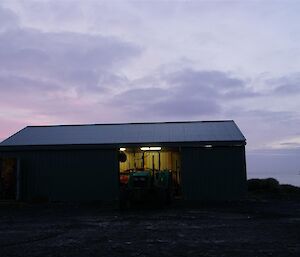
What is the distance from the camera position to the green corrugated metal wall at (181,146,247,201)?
93.4 feet

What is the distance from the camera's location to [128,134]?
31812 millimetres

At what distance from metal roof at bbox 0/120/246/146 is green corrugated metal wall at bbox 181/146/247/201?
0.78 meters

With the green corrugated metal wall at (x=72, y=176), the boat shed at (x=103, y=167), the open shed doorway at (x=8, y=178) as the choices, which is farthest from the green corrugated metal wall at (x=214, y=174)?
the open shed doorway at (x=8, y=178)

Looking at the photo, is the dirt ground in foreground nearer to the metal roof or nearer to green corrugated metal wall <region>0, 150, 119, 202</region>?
green corrugated metal wall <region>0, 150, 119, 202</region>

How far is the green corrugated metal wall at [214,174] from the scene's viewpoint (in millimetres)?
28469

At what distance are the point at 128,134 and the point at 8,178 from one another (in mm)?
7655

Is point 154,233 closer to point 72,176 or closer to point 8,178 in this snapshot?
point 72,176

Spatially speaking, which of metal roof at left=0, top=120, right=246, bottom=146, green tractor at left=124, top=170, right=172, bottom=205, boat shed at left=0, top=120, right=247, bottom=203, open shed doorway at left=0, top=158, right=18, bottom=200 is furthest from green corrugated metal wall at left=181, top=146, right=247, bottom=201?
open shed doorway at left=0, top=158, right=18, bottom=200

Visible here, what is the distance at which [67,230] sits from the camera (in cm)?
1529

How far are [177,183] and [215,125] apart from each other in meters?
4.94

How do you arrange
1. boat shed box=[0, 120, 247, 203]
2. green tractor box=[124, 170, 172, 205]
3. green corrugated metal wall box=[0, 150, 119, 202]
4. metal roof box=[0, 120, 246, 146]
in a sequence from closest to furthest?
green tractor box=[124, 170, 172, 205]
boat shed box=[0, 120, 247, 203]
green corrugated metal wall box=[0, 150, 119, 202]
metal roof box=[0, 120, 246, 146]

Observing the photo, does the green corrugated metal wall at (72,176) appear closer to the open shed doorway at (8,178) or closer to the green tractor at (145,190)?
the open shed doorway at (8,178)

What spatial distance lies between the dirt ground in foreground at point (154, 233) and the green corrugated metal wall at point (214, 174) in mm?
7042

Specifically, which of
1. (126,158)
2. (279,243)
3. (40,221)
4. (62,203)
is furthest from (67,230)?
(126,158)
